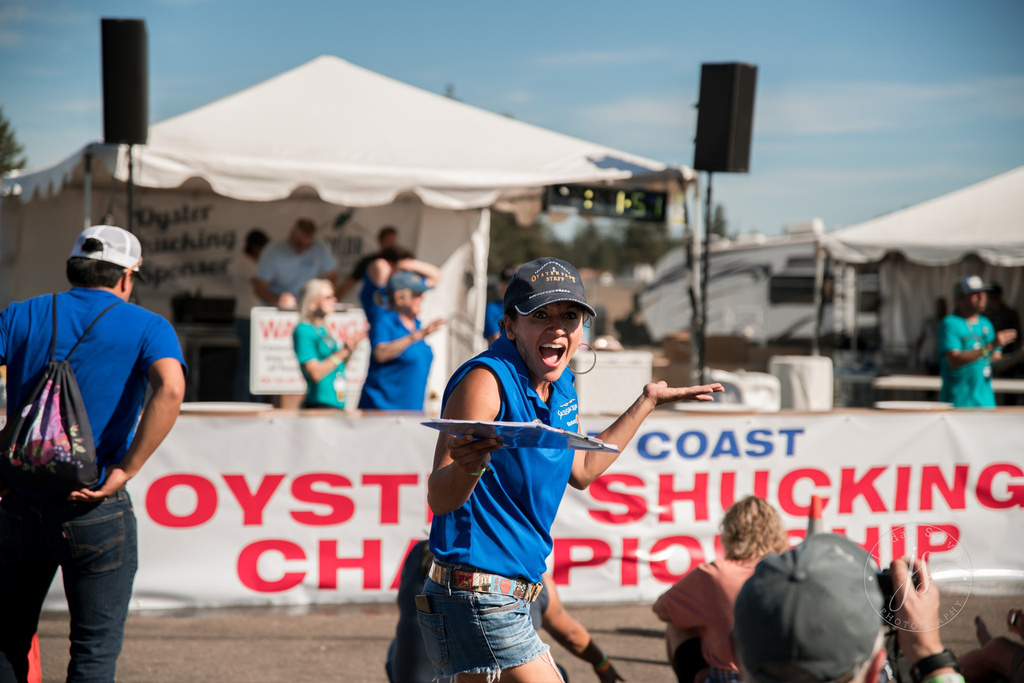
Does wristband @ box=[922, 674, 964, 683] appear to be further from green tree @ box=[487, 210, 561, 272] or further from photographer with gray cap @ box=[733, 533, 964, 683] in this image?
green tree @ box=[487, 210, 561, 272]

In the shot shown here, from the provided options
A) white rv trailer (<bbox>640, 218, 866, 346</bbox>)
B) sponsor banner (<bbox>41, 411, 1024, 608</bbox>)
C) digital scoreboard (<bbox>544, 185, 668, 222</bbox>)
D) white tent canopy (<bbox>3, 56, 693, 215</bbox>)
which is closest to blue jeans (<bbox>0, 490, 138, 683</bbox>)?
sponsor banner (<bbox>41, 411, 1024, 608</bbox>)

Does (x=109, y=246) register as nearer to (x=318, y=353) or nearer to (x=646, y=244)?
(x=318, y=353)

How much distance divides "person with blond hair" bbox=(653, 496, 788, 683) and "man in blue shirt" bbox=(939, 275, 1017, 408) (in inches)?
185

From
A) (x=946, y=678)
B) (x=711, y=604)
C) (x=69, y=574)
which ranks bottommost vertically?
(x=711, y=604)

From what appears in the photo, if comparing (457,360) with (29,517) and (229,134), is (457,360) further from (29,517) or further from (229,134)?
(29,517)

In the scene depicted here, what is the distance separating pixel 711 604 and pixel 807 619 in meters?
2.18

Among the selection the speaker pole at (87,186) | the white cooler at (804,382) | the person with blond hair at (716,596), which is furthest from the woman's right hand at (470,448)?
the white cooler at (804,382)

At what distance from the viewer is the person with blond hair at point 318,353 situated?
6.16 m

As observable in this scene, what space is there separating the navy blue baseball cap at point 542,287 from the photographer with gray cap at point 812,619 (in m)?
1.13

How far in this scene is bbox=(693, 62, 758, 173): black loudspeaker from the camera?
27.9 feet

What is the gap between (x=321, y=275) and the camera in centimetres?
1029

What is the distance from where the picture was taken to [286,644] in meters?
4.99

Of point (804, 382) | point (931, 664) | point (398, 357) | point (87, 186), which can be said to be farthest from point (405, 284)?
point (804, 382)

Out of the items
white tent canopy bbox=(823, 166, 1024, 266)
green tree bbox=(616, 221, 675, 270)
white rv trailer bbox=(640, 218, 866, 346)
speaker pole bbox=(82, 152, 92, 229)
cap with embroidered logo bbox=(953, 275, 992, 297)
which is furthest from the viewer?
green tree bbox=(616, 221, 675, 270)
